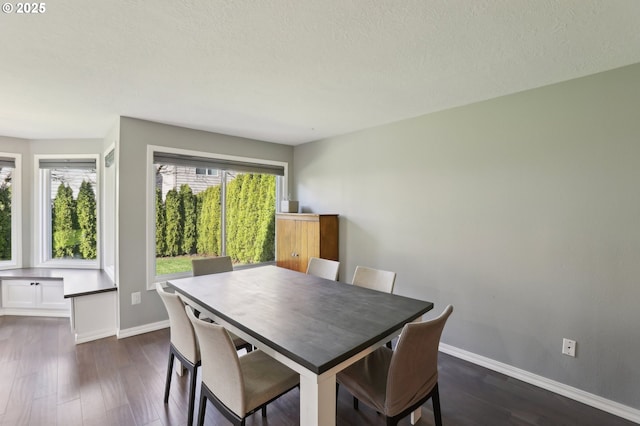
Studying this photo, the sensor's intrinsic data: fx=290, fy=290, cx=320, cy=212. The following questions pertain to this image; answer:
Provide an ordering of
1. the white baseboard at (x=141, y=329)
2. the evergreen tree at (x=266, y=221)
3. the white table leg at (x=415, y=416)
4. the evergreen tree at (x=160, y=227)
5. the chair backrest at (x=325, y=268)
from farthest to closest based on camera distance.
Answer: the evergreen tree at (x=266, y=221) → the evergreen tree at (x=160, y=227) → the white baseboard at (x=141, y=329) → the chair backrest at (x=325, y=268) → the white table leg at (x=415, y=416)

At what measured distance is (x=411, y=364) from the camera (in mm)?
1413

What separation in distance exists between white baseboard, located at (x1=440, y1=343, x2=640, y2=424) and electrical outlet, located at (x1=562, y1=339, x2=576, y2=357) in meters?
0.25

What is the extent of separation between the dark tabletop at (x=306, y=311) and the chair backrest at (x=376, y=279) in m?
0.22

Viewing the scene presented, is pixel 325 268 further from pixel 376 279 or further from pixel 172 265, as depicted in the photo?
pixel 172 265

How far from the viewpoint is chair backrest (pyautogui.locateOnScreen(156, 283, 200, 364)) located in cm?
176

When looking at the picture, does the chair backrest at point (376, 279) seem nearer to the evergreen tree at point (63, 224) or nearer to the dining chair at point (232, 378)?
the dining chair at point (232, 378)

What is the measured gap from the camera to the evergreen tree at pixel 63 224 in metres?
4.13

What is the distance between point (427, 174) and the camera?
9.80 ft

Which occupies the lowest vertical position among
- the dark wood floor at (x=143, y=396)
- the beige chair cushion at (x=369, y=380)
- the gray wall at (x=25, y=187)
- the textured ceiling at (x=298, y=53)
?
the dark wood floor at (x=143, y=396)

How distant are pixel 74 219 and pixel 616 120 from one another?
6.03 metres

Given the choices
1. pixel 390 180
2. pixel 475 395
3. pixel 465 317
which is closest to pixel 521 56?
pixel 390 180

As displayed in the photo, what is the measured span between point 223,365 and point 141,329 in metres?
2.44
